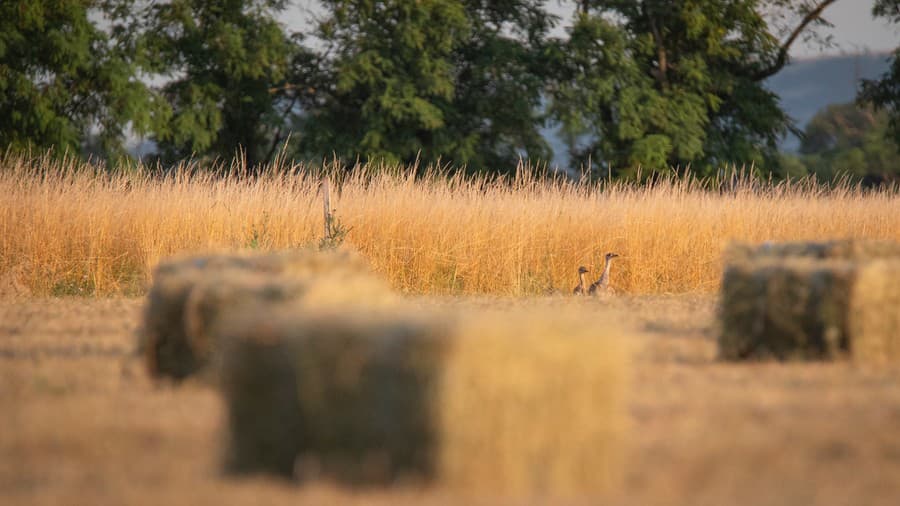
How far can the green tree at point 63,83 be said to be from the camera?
23.2 metres

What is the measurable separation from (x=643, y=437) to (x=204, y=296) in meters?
2.38

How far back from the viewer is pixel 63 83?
23969mm

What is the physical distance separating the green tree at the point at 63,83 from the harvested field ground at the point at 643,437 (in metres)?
16.6

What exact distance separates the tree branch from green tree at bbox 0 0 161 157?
14.9m

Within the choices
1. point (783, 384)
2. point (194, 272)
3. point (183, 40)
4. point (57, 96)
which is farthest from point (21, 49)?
point (783, 384)

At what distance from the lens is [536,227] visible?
14.9 meters

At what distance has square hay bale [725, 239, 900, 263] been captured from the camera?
7.91 meters

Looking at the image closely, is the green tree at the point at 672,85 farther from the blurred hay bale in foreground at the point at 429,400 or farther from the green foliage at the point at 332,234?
the blurred hay bale in foreground at the point at 429,400

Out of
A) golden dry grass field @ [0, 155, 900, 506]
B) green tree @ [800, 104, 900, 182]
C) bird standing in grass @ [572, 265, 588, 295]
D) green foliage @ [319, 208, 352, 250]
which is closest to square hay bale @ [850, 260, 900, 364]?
golden dry grass field @ [0, 155, 900, 506]

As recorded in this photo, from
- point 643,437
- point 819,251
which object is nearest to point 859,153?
point 819,251

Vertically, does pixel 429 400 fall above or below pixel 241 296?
above

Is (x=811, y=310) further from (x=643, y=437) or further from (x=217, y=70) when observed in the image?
(x=217, y=70)

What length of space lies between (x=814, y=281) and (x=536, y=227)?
792 cm

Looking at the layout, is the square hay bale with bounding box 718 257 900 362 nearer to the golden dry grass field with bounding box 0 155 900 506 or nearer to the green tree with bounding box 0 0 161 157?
the golden dry grass field with bounding box 0 155 900 506
